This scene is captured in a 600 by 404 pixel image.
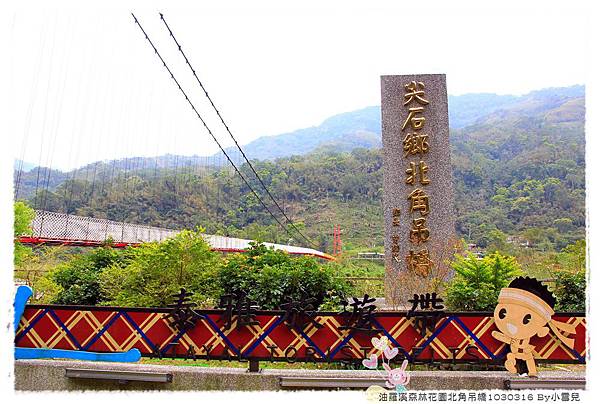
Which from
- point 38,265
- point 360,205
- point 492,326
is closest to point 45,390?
point 492,326

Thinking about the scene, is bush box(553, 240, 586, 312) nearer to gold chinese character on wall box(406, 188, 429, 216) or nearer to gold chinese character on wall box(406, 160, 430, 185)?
gold chinese character on wall box(406, 188, 429, 216)

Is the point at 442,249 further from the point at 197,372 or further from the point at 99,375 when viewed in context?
the point at 99,375

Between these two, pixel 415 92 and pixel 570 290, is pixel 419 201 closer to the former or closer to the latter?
pixel 415 92

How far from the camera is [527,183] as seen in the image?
33.8 metres

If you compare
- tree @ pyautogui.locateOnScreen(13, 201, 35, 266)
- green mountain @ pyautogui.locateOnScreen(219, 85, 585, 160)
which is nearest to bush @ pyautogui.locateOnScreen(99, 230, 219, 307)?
tree @ pyautogui.locateOnScreen(13, 201, 35, 266)

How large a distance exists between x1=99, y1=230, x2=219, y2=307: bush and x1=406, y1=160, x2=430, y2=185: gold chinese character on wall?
3.30 meters

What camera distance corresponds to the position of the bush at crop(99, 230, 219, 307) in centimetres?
482

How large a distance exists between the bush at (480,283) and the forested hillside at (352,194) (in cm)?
1472

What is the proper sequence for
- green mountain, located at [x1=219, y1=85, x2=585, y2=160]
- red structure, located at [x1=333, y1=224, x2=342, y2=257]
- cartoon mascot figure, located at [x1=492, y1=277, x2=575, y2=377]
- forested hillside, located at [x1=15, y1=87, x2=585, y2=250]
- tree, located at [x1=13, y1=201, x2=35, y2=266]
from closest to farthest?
1. cartoon mascot figure, located at [x1=492, y1=277, x2=575, y2=377]
2. tree, located at [x1=13, y1=201, x2=35, y2=266]
3. forested hillside, located at [x1=15, y1=87, x2=585, y2=250]
4. red structure, located at [x1=333, y1=224, x2=342, y2=257]
5. green mountain, located at [x1=219, y1=85, x2=585, y2=160]

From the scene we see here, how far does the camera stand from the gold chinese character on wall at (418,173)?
6.95 meters

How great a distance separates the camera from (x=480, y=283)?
5.18 m

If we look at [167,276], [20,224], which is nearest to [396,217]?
[167,276]

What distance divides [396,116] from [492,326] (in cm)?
437

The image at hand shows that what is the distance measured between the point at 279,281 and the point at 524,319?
239cm
